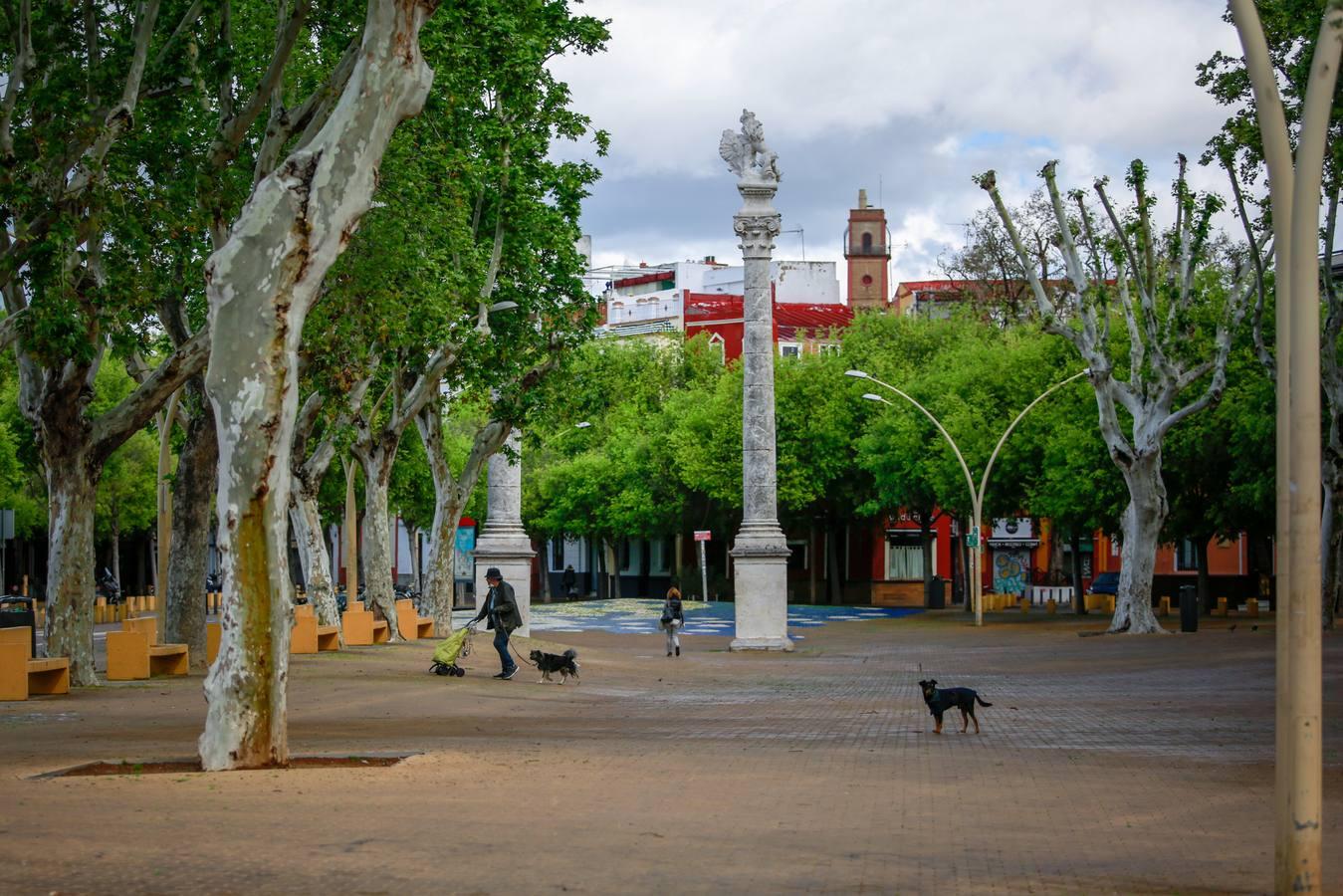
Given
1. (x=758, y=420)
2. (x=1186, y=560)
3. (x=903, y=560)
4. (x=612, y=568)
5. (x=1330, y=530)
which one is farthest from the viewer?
(x=612, y=568)

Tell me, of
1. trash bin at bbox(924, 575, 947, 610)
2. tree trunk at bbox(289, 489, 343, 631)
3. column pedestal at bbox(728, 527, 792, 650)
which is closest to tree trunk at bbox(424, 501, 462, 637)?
tree trunk at bbox(289, 489, 343, 631)

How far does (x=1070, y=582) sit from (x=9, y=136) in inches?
2526

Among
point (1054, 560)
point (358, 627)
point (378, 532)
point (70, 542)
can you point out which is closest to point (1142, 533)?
point (378, 532)

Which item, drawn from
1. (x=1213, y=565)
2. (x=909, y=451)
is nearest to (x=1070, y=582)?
(x=1213, y=565)

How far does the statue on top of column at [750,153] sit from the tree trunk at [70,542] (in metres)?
19.7

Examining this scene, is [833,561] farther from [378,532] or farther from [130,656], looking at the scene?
[130,656]

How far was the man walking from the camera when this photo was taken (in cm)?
2520

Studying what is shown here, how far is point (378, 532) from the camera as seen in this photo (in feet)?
113

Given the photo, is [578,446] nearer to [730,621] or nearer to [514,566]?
[730,621]

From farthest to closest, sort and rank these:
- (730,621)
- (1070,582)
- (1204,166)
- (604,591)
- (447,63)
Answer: (604,591) < (1070,582) < (730,621) < (1204,166) < (447,63)

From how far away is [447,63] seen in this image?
947 inches

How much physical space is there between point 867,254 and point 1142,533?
9298 cm

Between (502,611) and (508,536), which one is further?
(508,536)

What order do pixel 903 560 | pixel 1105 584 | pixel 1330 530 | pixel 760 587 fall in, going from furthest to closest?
pixel 903 560 → pixel 1105 584 → pixel 1330 530 → pixel 760 587
